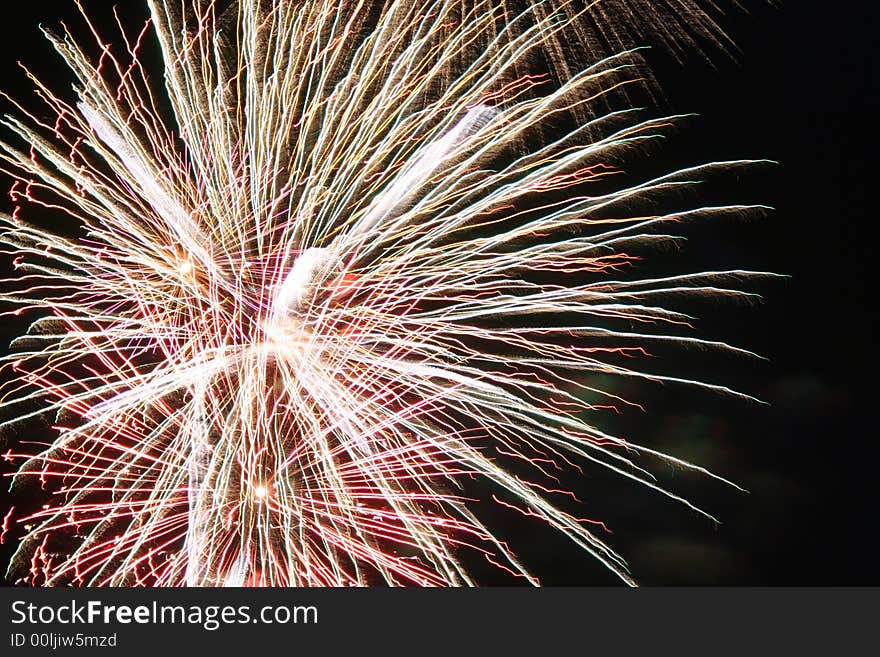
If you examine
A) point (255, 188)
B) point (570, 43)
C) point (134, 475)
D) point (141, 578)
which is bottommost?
point (141, 578)

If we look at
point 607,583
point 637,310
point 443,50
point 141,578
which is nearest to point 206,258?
Answer: point 443,50

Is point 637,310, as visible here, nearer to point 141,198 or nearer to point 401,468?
point 401,468

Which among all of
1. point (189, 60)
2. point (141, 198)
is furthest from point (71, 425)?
point (189, 60)

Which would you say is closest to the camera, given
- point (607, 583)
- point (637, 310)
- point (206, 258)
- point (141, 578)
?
point (206, 258)

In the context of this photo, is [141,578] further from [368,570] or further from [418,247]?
[418,247]

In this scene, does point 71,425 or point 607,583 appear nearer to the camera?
point 71,425

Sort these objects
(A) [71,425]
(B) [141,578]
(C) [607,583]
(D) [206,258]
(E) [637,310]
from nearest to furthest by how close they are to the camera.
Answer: (D) [206,258], (E) [637,310], (B) [141,578], (A) [71,425], (C) [607,583]

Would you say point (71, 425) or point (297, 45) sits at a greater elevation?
point (297, 45)
